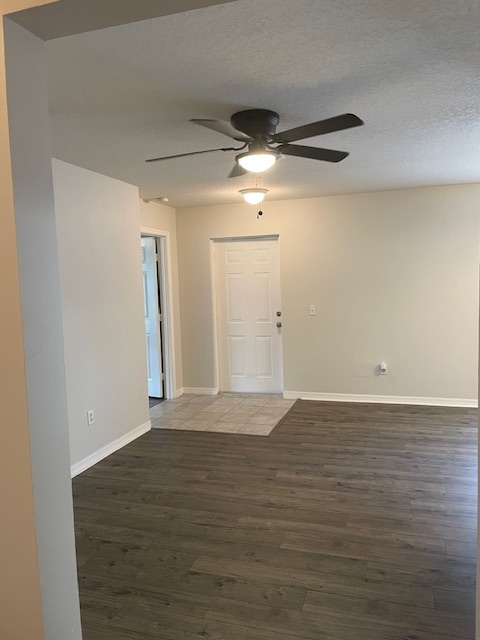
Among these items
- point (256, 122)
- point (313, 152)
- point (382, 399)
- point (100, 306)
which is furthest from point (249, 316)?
point (256, 122)

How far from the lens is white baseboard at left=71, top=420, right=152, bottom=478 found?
3836 mm

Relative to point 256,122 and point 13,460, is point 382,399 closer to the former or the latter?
point 256,122

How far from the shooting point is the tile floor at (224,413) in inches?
192

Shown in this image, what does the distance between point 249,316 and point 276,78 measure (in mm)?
4048

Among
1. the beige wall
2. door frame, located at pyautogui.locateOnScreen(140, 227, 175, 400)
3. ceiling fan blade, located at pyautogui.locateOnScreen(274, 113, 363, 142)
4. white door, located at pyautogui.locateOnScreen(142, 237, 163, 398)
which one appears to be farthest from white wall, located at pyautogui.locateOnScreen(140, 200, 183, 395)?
the beige wall

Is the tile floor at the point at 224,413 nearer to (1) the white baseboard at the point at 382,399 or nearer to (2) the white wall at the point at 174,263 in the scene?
(1) the white baseboard at the point at 382,399

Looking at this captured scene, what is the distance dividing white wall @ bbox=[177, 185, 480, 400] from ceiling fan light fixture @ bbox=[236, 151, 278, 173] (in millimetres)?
2948

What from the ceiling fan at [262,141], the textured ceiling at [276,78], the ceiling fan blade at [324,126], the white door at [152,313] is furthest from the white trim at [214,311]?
the ceiling fan blade at [324,126]

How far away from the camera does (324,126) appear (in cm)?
234

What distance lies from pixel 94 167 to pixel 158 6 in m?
2.82

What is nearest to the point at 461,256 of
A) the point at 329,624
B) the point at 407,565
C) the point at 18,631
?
the point at 407,565

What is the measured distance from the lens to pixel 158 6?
50.1 inches

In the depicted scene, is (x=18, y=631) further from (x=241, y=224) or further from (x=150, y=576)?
(x=241, y=224)

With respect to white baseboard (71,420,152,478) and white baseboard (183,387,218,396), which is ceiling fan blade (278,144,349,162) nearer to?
white baseboard (71,420,152,478)
